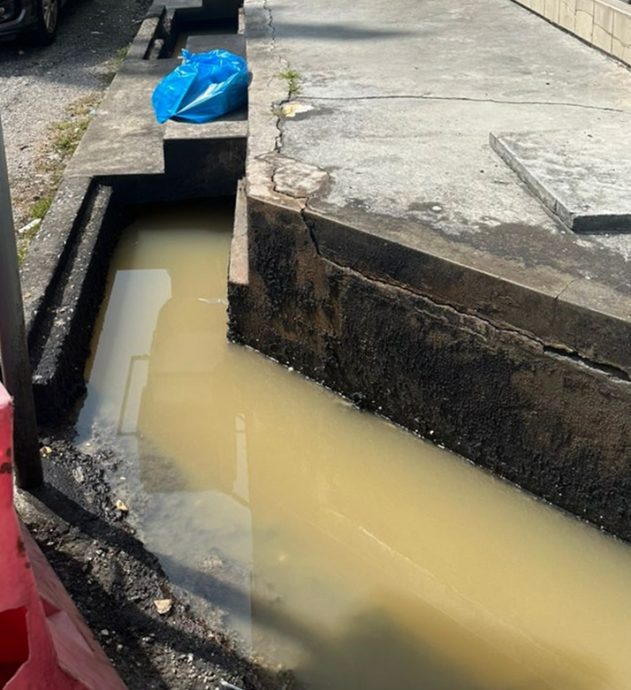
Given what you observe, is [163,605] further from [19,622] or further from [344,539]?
[19,622]

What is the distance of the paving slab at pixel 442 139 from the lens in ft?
10.3

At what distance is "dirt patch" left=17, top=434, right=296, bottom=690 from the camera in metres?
2.43

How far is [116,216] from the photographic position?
5.30m

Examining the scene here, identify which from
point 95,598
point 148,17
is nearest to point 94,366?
point 95,598

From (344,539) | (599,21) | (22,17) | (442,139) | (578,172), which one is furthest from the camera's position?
(22,17)

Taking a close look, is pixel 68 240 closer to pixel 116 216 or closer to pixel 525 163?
pixel 116 216

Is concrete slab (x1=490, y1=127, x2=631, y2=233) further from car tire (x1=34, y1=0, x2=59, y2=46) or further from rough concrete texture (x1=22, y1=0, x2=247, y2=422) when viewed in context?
car tire (x1=34, y1=0, x2=59, y2=46)

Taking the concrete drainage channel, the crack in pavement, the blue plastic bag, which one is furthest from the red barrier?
the blue plastic bag

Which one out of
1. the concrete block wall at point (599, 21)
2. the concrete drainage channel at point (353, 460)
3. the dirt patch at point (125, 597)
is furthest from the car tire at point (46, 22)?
the dirt patch at point (125, 597)

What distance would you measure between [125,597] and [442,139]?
9.08 feet

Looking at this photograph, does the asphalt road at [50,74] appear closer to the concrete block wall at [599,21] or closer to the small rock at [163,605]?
the small rock at [163,605]

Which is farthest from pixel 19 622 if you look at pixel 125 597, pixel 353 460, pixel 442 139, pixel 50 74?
pixel 50 74

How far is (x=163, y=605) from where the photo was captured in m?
2.68

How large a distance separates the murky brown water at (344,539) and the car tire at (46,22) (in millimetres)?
6079
